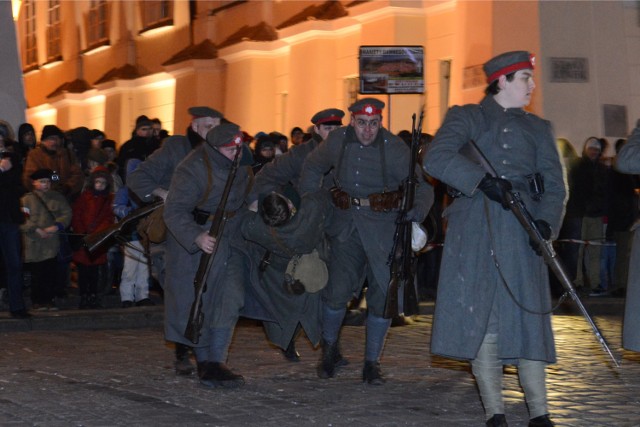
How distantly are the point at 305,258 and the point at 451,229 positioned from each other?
234 centimetres

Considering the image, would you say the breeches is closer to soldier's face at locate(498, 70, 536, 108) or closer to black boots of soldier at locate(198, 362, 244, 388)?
black boots of soldier at locate(198, 362, 244, 388)

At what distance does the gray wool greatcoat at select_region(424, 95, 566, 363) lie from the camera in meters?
7.18

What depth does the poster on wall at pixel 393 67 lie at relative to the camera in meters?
17.3

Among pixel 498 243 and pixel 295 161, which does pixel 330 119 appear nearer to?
pixel 295 161

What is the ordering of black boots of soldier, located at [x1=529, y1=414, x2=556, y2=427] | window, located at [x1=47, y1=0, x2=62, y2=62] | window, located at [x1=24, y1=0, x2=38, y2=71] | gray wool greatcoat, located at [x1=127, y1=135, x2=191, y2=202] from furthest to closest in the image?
window, located at [x1=24, y1=0, x2=38, y2=71]
window, located at [x1=47, y1=0, x2=62, y2=62]
gray wool greatcoat, located at [x1=127, y1=135, x2=191, y2=202]
black boots of soldier, located at [x1=529, y1=414, x2=556, y2=427]

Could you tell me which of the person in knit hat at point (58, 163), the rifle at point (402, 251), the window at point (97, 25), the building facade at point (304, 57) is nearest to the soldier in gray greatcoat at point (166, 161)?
the rifle at point (402, 251)

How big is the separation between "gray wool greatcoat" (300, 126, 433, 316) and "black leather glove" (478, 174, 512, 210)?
218 cm

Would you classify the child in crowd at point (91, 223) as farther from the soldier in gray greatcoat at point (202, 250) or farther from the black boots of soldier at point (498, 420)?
the black boots of soldier at point (498, 420)

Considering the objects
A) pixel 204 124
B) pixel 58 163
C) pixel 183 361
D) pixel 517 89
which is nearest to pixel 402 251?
pixel 183 361

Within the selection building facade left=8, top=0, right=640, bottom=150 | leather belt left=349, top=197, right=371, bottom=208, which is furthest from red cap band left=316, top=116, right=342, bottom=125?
building facade left=8, top=0, right=640, bottom=150

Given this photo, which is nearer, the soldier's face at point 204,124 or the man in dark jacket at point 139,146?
the soldier's face at point 204,124

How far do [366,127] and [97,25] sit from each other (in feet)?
81.7

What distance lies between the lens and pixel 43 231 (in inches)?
571

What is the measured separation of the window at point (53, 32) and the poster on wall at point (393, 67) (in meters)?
19.6
